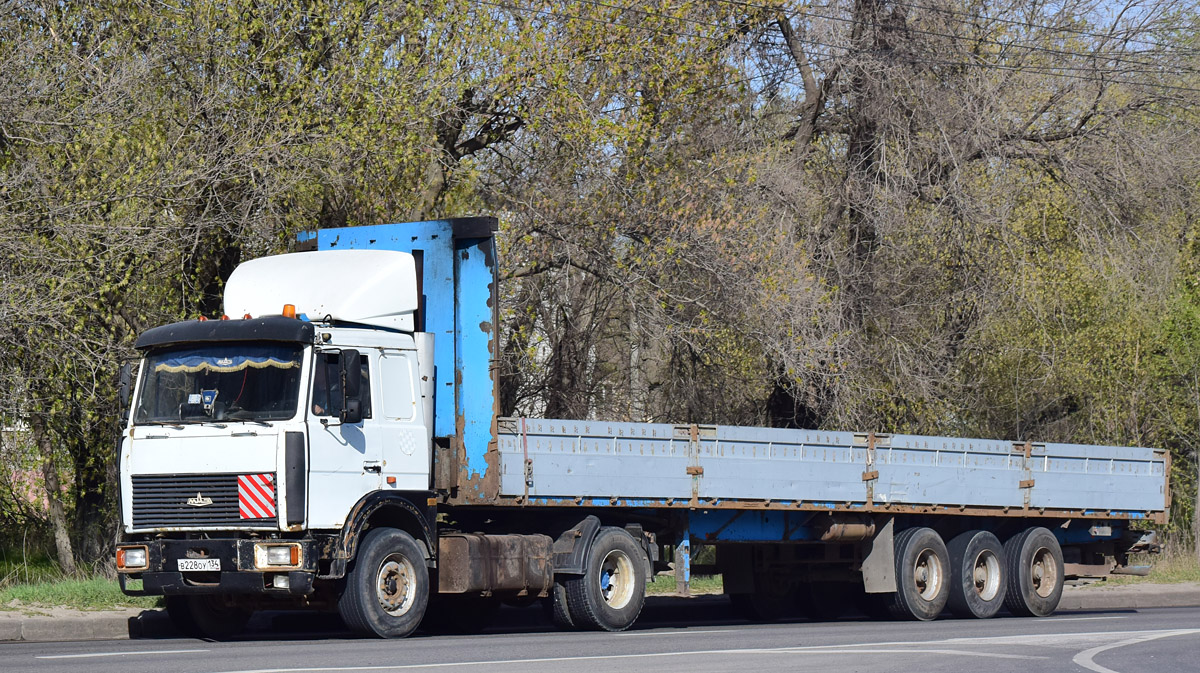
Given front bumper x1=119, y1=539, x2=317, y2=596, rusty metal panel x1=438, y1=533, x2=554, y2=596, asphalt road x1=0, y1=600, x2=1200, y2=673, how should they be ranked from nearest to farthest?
asphalt road x1=0, y1=600, x2=1200, y2=673, front bumper x1=119, y1=539, x2=317, y2=596, rusty metal panel x1=438, y1=533, x2=554, y2=596

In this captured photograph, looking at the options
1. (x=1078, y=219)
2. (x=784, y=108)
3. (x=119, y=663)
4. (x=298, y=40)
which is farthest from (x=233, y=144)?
(x=1078, y=219)

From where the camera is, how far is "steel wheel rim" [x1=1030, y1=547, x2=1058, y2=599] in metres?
18.5

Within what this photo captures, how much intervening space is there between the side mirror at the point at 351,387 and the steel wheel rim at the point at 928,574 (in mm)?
7886

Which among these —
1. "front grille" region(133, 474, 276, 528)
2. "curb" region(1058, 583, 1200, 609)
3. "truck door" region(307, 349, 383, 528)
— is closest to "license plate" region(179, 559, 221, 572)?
"front grille" region(133, 474, 276, 528)

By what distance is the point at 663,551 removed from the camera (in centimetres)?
1575

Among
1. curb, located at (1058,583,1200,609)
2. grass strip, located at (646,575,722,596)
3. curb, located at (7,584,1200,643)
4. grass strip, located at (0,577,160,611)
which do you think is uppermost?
grass strip, located at (0,577,160,611)

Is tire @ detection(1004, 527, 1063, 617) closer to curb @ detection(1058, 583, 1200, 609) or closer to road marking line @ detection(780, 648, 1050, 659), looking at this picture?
curb @ detection(1058, 583, 1200, 609)

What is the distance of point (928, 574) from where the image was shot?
17516 mm

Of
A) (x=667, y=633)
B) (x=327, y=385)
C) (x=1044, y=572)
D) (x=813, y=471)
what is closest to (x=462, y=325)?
(x=327, y=385)

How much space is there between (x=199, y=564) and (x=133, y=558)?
0.70m

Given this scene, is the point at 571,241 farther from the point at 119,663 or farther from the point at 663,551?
the point at 119,663

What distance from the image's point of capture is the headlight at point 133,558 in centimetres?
1228

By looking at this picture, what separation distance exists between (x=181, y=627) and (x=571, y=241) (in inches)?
307

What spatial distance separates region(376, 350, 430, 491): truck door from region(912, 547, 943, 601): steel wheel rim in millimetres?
6870
